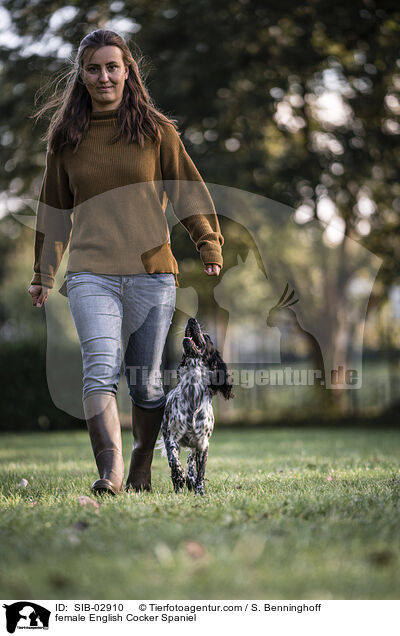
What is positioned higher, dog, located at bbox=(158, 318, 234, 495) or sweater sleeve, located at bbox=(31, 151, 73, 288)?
sweater sleeve, located at bbox=(31, 151, 73, 288)

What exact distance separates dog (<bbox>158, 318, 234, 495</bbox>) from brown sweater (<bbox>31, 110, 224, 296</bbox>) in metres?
0.55

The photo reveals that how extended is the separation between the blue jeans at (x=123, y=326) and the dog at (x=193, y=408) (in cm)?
16

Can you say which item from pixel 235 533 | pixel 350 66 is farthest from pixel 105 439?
pixel 350 66

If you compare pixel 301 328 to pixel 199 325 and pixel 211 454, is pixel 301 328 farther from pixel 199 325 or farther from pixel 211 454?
pixel 199 325

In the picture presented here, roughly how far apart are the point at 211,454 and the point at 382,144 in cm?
761

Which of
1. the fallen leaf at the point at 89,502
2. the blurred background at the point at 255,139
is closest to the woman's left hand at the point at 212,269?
the fallen leaf at the point at 89,502

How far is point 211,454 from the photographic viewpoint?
757cm

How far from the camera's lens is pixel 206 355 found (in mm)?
4328

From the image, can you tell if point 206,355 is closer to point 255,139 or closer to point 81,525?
point 81,525

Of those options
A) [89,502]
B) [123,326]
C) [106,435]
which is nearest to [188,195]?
[123,326]

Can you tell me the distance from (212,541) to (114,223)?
A: 2.09 metres

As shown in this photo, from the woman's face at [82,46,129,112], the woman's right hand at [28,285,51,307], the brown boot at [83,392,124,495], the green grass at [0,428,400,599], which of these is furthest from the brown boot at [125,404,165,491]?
the woman's face at [82,46,129,112]

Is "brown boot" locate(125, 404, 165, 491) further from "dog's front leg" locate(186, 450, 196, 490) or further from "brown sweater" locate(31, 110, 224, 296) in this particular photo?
"brown sweater" locate(31, 110, 224, 296)
